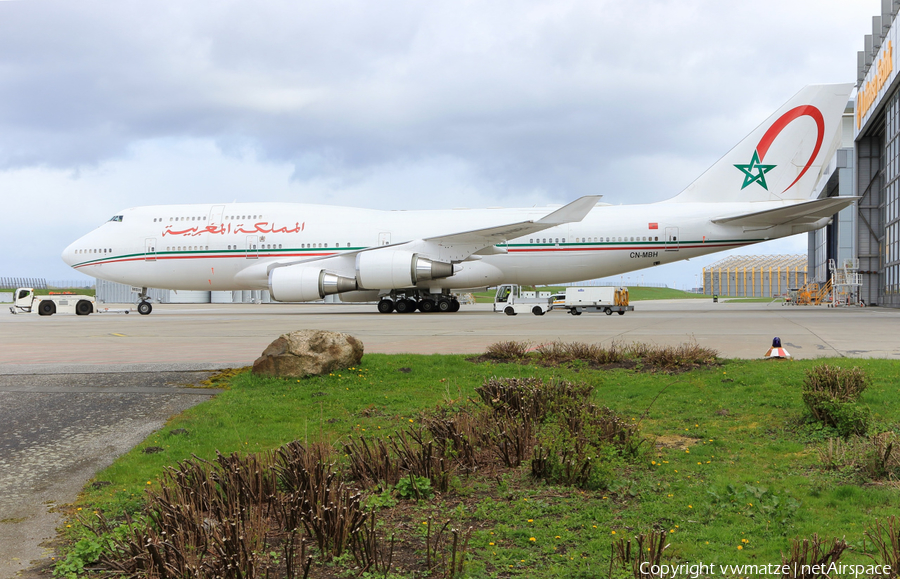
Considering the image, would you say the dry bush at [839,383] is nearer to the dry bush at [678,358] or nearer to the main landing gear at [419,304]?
the dry bush at [678,358]

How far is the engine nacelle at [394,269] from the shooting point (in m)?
26.3

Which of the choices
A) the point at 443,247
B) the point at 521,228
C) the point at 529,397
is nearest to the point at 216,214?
the point at 443,247

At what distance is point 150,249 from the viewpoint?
29.8 metres

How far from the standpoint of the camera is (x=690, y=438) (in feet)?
18.1

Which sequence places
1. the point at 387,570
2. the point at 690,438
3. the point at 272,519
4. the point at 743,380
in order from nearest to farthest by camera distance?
the point at 387,570 < the point at 272,519 < the point at 690,438 < the point at 743,380

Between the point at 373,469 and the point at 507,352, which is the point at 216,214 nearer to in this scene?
the point at 507,352

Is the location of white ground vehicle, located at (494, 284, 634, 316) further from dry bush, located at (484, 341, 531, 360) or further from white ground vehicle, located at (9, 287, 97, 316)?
white ground vehicle, located at (9, 287, 97, 316)

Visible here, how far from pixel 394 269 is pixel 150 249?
1237 cm

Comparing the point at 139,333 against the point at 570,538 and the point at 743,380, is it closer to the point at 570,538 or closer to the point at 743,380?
the point at 743,380

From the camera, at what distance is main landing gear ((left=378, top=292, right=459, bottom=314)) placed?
29.6 meters

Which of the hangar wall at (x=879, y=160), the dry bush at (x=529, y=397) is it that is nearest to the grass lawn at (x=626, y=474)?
the dry bush at (x=529, y=397)

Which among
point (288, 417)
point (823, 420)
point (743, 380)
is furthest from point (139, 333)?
point (823, 420)

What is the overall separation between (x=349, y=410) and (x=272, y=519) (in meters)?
2.98

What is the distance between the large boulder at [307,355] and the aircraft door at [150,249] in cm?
2419
